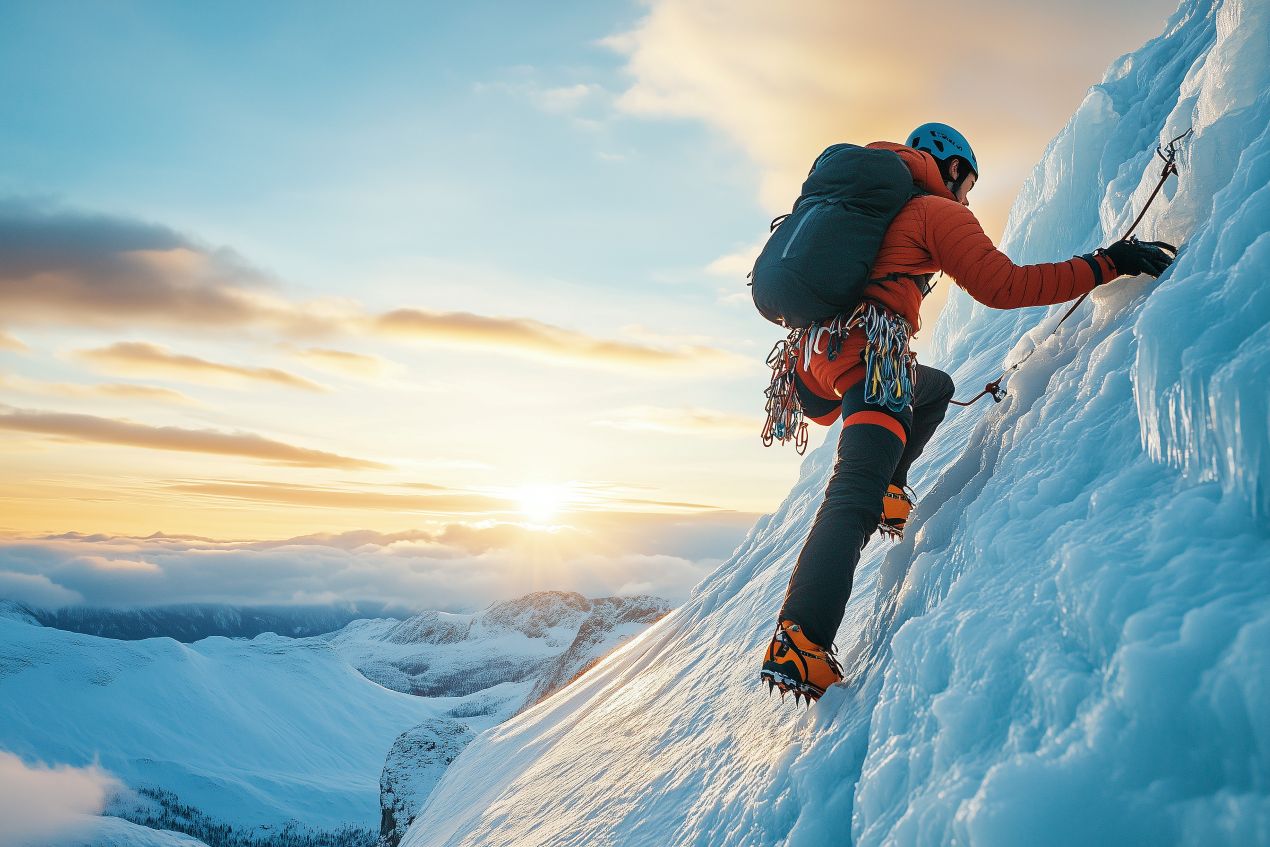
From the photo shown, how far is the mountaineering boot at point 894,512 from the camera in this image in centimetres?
384

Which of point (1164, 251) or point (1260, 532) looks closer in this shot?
point (1260, 532)

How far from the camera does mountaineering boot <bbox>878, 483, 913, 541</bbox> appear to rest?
12.6 feet

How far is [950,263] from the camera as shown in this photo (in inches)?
128

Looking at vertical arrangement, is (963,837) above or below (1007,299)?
below

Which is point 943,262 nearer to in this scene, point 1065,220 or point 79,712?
point 1065,220

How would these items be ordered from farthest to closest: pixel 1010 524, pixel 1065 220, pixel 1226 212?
pixel 1065 220 → pixel 1010 524 → pixel 1226 212

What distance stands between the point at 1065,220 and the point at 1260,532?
27.0ft

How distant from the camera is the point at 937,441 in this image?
6.43 meters

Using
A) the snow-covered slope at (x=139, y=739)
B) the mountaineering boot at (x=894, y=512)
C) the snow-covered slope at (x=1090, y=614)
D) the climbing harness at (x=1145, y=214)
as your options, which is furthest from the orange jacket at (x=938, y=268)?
the snow-covered slope at (x=139, y=739)

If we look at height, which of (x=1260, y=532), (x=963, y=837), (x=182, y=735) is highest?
(x=1260, y=532)

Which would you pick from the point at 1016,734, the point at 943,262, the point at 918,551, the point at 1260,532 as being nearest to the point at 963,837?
the point at 1016,734

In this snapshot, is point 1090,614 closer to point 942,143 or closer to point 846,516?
point 846,516

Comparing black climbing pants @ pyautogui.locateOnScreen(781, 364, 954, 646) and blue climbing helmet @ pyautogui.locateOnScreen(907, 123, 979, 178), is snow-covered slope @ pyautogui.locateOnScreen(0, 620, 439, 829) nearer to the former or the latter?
black climbing pants @ pyautogui.locateOnScreen(781, 364, 954, 646)

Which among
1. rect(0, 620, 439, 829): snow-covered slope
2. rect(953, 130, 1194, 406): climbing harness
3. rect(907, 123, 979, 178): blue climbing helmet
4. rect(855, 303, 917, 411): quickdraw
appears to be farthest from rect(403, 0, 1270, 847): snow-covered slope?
rect(0, 620, 439, 829): snow-covered slope
